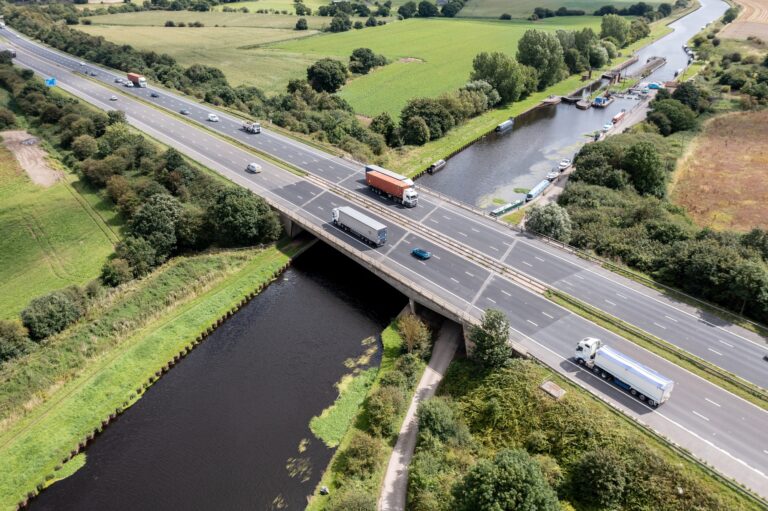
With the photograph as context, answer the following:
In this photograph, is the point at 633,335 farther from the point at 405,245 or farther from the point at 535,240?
the point at 405,245

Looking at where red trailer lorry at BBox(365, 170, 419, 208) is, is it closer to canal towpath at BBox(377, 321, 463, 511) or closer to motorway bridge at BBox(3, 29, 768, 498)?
motorway bridge at BBox(3, 29, 768, 498)

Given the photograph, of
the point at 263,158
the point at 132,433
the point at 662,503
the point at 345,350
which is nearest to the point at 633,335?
the point at 662,503

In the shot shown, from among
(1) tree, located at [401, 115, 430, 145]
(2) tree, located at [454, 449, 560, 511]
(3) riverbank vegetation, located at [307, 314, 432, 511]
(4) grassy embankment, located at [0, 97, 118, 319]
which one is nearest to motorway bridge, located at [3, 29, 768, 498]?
(3) riverbank vegetation, located at [307, 314, 432, 511]

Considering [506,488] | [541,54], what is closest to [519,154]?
[541,54]

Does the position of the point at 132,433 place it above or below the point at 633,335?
below

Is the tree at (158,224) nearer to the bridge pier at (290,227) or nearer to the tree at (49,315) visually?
the tree at (49,315)

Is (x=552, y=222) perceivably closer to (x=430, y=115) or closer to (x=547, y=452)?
(x=547, y=452)

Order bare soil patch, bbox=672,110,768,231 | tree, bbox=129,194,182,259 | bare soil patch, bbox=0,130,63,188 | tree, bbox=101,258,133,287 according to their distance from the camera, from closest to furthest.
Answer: tree, bbox=101,258,133,287, tree, bbox=129,194,182,259, bare soil patch, bbox=672,110,768,231, bare soil patch, bbox=0,130,63,188
